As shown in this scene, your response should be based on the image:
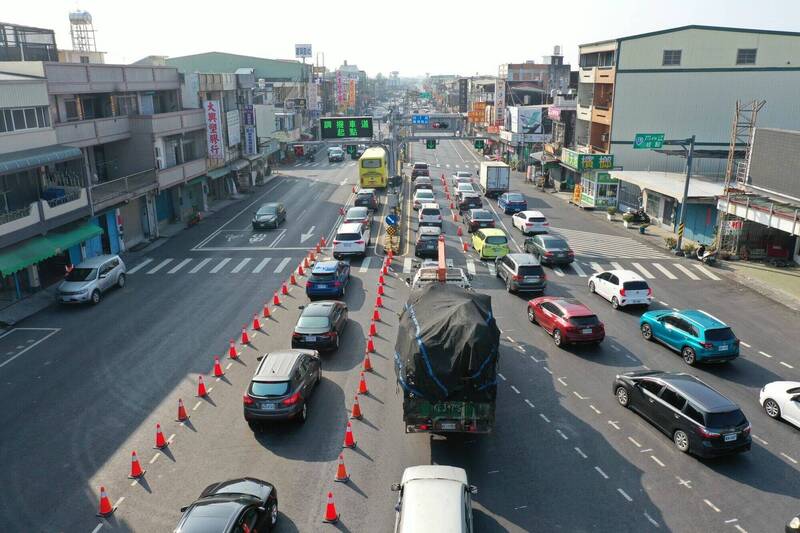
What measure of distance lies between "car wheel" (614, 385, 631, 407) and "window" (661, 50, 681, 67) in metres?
44.9

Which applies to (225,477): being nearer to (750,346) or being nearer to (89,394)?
(89,394)

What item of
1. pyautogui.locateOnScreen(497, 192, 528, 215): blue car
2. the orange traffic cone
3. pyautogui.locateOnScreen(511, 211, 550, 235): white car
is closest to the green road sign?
pyautogui.locateOnScreen(511, 211, 550, 235): white car

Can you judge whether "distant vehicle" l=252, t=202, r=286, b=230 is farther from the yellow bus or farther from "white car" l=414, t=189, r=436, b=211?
the yellow bus

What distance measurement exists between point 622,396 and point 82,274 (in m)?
24.9

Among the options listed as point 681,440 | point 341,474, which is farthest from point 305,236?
point 681,440

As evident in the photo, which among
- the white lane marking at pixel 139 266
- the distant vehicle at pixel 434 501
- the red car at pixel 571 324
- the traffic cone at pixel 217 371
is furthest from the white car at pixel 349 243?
the distant vehicle at pixel 434 501

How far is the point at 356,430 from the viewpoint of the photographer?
1764cm

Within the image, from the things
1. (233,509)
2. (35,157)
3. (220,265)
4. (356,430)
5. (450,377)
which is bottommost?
(220,265)

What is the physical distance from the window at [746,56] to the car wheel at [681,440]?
48.7 metres

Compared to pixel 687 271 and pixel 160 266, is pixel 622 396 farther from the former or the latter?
pixel 160 266

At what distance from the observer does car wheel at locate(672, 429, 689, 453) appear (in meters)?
16.3

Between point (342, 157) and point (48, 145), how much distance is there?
2490 inches

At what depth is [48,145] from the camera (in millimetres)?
33281

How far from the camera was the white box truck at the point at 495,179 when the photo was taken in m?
59.8
